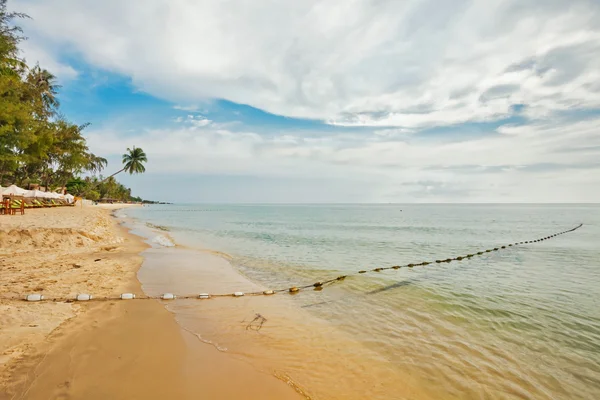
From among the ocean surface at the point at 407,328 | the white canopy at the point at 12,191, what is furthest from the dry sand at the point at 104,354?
the white canopy at the point at 12,191

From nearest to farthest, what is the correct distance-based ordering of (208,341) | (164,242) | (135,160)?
(208,341)
(164,242)
(135,160)

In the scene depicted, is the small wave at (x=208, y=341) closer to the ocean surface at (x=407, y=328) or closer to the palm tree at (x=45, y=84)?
the ocean surface at (x=407, y=328)

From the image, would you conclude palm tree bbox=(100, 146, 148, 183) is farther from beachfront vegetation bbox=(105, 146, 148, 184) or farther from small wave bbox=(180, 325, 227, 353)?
small wave bbox=(180, 325, 227, 353)

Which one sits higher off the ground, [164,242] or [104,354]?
[104,354]

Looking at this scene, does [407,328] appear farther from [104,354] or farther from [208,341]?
[104,354]

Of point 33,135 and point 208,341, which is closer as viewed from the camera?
point 208,341

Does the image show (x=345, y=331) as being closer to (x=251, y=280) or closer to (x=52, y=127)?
(x=251, y=280)

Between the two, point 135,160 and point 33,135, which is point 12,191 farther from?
point 135,160

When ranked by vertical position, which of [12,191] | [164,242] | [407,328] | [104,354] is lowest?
[164,242]

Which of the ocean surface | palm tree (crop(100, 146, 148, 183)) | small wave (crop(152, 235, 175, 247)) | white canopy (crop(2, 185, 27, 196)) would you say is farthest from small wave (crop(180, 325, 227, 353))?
palm tree (crop(100, 146, 148, 183))

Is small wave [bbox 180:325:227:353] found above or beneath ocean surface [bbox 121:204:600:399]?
above

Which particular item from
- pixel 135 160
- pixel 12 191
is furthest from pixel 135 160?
pixel 12 191

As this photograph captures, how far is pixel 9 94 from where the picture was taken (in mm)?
23078

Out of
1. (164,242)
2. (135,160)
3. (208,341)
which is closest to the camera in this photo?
(208,341)
